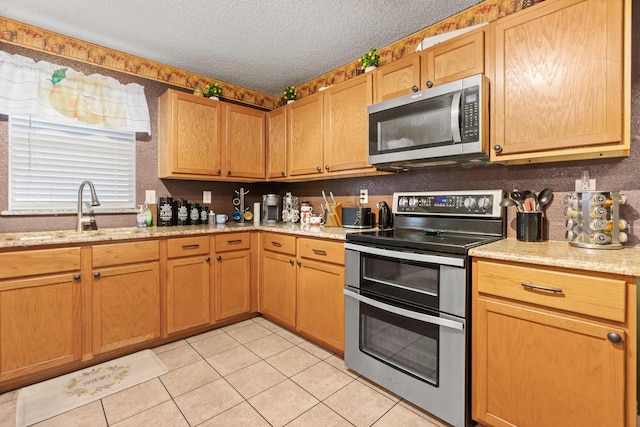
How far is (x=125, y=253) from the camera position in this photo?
2.19 meters

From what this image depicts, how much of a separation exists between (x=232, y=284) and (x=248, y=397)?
1.13 meters

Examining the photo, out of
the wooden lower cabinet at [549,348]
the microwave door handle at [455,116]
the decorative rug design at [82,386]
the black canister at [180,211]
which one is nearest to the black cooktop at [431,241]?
the wooden lower cabinet at [549,348]

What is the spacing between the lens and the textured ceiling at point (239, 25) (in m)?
2.04

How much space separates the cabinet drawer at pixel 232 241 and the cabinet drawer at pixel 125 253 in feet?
1.60

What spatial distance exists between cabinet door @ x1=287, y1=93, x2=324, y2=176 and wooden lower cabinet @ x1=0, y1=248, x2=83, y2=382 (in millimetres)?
1833

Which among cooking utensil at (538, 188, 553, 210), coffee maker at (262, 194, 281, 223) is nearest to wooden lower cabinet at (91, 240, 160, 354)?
coffee maker at (262, 194, 281, 223)

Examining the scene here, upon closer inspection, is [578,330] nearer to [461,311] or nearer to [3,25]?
[461,311]

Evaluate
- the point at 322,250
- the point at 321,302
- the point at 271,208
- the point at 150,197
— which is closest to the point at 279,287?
the point at 321,302

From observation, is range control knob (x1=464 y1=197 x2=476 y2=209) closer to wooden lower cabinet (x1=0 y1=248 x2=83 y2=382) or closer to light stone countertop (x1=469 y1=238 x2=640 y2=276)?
light stone countertop (x1=469 y1=238 x2=640 y2=276)

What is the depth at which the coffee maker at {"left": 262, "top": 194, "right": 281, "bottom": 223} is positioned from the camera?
3.28 meters

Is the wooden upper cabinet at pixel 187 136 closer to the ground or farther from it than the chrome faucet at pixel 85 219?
farther from it

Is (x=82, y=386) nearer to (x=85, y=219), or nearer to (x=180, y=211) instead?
(x=85, y=219)

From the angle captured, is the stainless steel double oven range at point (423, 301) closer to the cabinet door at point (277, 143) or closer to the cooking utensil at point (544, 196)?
the cooking utensil at point (544, 196)

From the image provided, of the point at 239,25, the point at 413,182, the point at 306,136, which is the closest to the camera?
the point at 239,25
